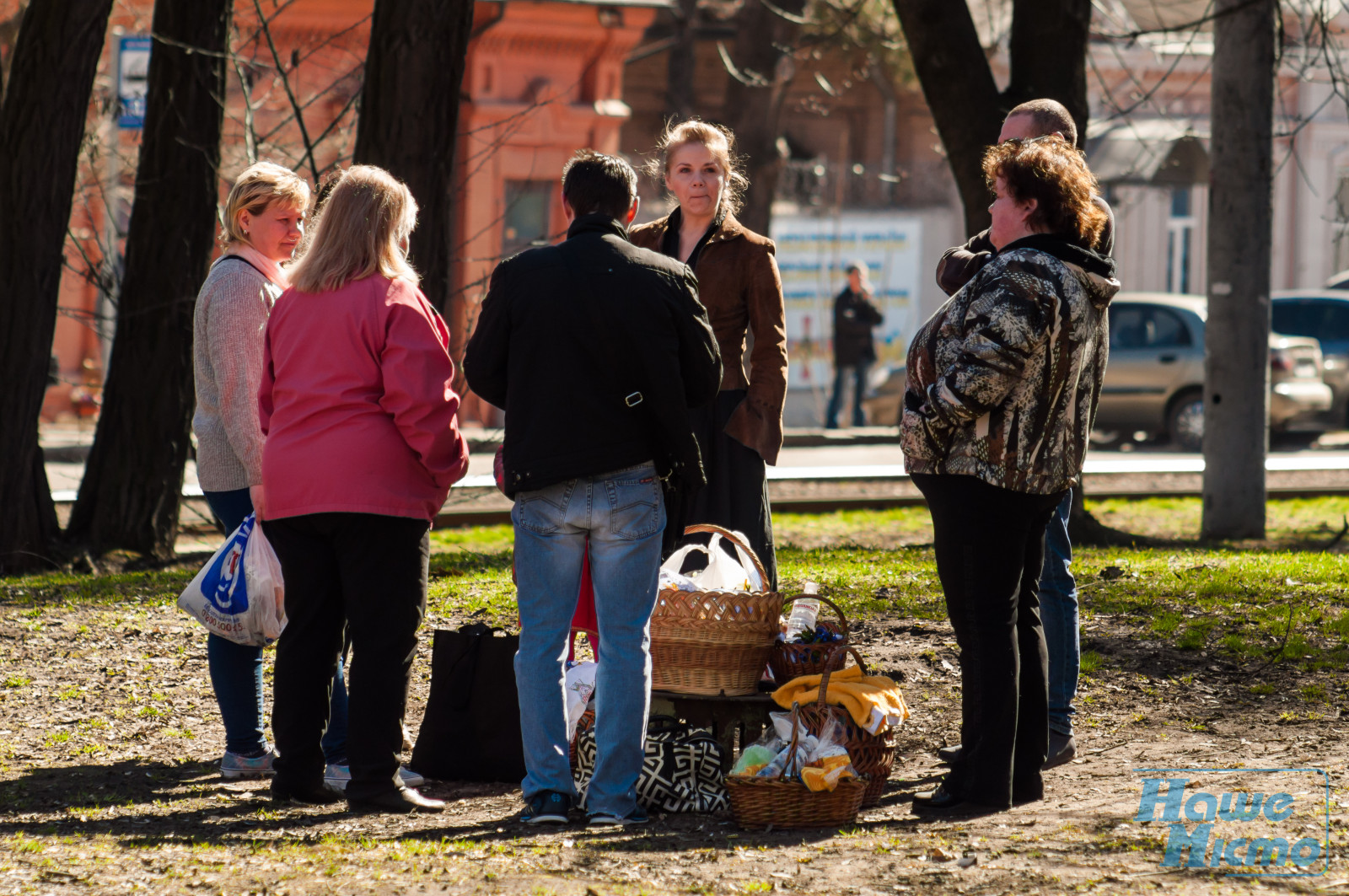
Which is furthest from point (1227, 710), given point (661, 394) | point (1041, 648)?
point (661, 394)

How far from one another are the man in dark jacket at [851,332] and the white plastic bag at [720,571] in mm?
16481

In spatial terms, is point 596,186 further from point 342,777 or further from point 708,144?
point 342,777

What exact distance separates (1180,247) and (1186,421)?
45.4ft

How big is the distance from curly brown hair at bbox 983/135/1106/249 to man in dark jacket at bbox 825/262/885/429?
16984mm

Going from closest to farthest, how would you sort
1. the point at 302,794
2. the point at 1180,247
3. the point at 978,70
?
1. the point at 302,794
2. the point at 978,70
3. the point at 1180,247

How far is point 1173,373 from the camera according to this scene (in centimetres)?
1862

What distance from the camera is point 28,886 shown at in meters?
3.82

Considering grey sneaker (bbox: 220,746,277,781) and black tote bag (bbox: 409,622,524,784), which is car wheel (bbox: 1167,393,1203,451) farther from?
grey sneaker (bbox: 220,746,277,781)

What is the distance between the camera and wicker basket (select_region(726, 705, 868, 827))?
438 centimetres

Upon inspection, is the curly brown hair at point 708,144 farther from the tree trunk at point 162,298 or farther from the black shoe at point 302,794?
the tree trunk at point 162,298

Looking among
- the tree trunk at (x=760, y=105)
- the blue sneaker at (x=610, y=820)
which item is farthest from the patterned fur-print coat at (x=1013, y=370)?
the tree trunk at (x=760, y=105)

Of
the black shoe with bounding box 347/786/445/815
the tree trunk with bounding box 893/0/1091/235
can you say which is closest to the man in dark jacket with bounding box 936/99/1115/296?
the black shoe with bounding box 347/786/445/815

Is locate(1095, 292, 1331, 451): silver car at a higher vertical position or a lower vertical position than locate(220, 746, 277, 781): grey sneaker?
higher

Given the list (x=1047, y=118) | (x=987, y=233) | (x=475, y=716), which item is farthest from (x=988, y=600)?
(x=475, y=716)
